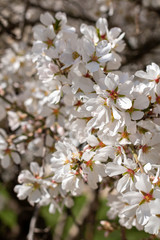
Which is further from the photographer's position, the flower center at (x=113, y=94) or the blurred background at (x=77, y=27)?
the blurred background at (x=77, y=27)

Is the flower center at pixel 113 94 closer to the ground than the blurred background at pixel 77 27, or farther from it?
farther from it

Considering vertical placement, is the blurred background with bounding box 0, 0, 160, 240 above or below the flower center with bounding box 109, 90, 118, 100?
below

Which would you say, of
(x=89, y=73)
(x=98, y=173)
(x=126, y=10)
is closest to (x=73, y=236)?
(x=98, y=173)

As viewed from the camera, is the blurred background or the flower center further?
the blurred background

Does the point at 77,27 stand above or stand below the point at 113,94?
below

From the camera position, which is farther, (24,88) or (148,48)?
(148,48)

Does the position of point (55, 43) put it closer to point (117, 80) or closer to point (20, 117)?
point (117, 80)

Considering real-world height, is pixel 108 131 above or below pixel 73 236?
above

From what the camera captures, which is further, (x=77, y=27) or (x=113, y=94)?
(x=77, y=27)
